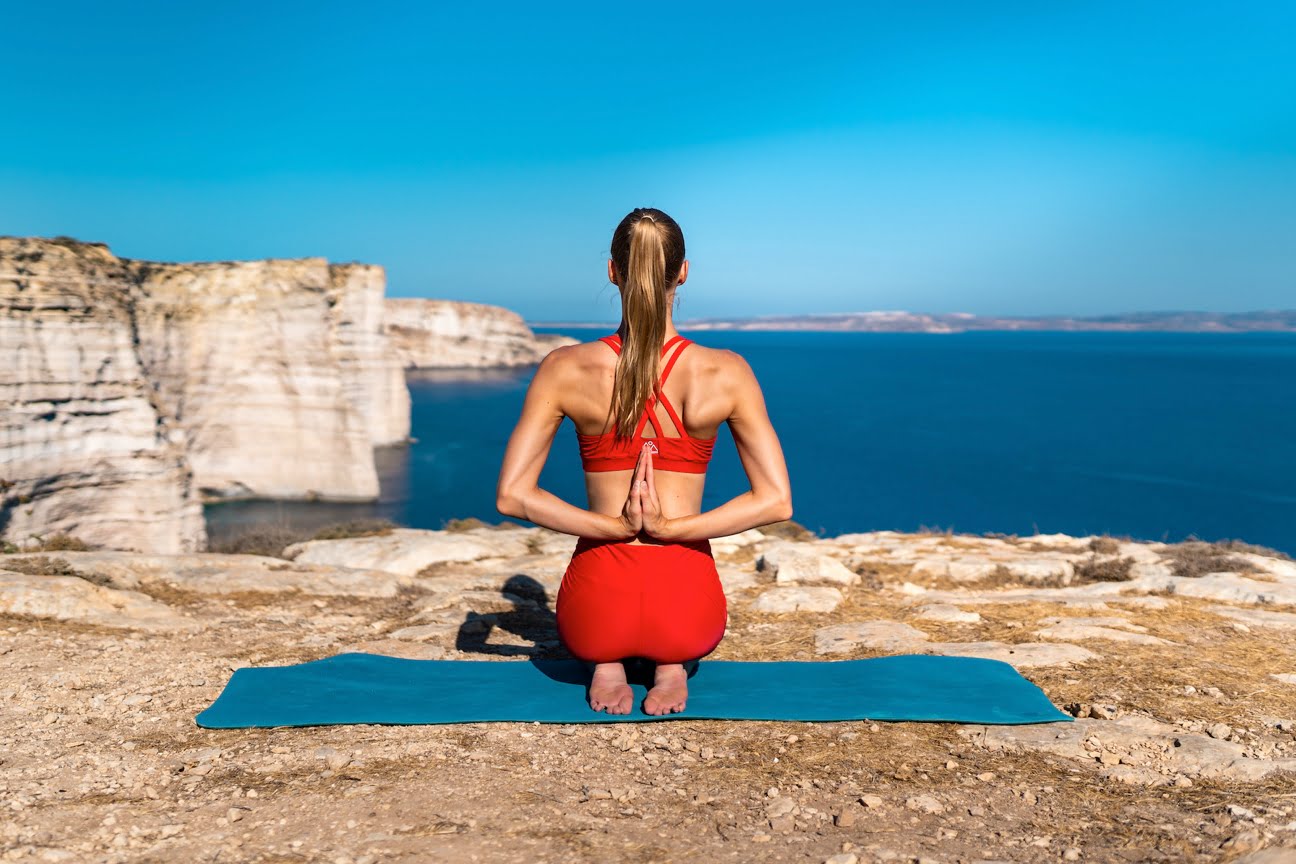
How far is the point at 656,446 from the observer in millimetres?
4559

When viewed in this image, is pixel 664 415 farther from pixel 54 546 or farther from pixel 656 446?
pixel 54 546

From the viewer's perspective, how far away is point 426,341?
109875 millimetres

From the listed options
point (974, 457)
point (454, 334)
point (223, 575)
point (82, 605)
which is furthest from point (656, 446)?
point (454, 334)

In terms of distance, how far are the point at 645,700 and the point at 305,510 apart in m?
41.5

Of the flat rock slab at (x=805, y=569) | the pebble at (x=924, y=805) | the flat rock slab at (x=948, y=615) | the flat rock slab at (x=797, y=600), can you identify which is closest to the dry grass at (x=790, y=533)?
the flat rock slab at (x=805, y=569)

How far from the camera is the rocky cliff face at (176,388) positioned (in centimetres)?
2614

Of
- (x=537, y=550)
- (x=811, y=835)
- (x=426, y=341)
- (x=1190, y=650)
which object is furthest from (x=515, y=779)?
(x=426, y=341)

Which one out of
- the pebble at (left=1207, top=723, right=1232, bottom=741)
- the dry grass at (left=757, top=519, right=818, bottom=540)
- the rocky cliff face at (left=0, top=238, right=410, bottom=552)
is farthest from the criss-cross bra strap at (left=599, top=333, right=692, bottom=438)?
the rocky cliff face at (left=0, top=238, right=410, bottom=552)

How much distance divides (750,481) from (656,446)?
0.51 metres

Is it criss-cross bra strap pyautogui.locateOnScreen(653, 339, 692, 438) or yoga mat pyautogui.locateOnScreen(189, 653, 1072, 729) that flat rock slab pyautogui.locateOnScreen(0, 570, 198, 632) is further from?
criss-cross bra strap pyautogui.locateOnScreen(653, 339, 692, 438)

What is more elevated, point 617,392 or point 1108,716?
point 617,392

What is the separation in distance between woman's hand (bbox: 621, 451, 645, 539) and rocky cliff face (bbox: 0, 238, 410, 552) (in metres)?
27.5

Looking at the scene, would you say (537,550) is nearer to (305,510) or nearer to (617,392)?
(617,392)

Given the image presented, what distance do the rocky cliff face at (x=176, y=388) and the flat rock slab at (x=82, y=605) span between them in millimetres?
23206
